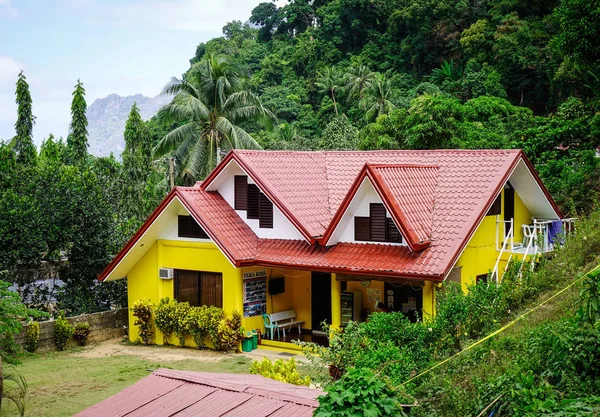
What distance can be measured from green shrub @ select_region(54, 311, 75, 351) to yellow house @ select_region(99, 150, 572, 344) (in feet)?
6.37

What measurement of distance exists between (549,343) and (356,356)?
3.33m

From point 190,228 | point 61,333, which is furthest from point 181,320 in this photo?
point 61,333

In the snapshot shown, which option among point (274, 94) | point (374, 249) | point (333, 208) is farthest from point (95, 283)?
point (274, 94)

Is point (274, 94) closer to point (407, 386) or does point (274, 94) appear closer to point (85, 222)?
point (85, 222)

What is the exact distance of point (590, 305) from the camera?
904 centimetres

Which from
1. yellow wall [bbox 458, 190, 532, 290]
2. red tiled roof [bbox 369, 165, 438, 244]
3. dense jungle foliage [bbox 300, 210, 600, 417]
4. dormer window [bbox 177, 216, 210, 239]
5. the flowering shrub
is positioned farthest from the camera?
dormer window [bbox 177, 216, 210, 239]

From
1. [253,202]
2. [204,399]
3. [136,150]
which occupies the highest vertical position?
[136,150]

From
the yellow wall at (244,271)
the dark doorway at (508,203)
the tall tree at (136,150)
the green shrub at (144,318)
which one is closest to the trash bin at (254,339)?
the yellow wall at (244,271)

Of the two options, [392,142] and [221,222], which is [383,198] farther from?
[392,142]

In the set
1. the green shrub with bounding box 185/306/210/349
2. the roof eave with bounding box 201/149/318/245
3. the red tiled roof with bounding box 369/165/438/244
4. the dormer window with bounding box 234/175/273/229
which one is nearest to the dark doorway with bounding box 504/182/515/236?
the red tiled roof with bounding box 369/165/438/244

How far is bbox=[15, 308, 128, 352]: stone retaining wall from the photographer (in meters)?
20.4

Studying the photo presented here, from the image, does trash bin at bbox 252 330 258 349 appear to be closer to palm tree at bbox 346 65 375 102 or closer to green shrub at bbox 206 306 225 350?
green shrub at bbox 206 306 225 350

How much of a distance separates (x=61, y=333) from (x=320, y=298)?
25.1 feet

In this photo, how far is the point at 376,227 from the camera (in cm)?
1875
